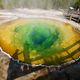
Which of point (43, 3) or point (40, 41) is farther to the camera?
point (43, 3)

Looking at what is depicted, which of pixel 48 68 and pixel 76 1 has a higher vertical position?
pixel 76 1

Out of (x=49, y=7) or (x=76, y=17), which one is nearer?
(x=76, y=17)

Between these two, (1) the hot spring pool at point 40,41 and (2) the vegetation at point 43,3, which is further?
(2) the vegetation at point 43,3

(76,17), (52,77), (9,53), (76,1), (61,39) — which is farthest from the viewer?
(76,1)

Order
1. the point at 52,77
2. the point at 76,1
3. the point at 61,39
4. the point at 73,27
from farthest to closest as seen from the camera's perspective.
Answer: the point at 76,1 → the point at 73,27 → the point at 61,39 → the point at 52,77

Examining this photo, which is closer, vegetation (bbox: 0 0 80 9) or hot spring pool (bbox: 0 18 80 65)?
hot spring pool (bbox: 0 18 80 65)

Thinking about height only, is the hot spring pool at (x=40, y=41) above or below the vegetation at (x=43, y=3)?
below

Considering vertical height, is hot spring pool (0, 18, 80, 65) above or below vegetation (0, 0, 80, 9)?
below

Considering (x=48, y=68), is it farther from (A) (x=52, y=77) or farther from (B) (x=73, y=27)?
(B) (x=73, y=27)

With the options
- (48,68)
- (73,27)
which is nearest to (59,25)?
(73,27)

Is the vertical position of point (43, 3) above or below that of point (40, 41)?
above

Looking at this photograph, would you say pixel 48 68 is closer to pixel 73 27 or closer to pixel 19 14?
pixel 73 27
